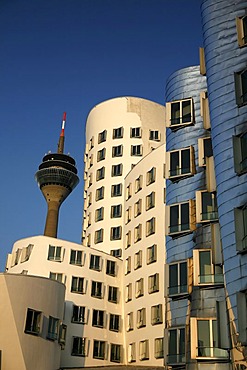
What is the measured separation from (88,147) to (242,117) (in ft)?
147

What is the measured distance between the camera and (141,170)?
1901 inches

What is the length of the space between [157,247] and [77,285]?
29.1ft

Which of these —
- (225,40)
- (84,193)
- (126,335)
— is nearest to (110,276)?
(126,335)

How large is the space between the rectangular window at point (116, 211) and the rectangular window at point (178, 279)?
94.3ft

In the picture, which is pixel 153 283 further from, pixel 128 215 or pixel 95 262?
pixel 128 215

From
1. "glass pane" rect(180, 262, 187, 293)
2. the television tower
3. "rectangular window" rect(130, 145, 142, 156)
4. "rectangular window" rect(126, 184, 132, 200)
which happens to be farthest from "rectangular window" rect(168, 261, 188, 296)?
the television tower

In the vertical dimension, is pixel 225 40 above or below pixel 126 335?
above

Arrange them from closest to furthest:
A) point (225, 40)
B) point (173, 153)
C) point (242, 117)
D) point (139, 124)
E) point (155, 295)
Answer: point (242, 117) < point (225, 40) < point (173, 153) < point (155, 295) < point (139, 124)

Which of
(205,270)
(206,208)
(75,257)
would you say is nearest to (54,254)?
(75,257)

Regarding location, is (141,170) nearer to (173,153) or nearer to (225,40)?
(173,153)

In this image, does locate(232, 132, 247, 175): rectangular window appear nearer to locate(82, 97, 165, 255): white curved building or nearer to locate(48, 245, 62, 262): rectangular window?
locate(48, 245, 62, 262): rectangular window

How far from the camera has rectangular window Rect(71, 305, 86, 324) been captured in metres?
44.8

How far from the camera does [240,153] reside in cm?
1772

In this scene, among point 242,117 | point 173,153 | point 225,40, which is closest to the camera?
point 242,117
